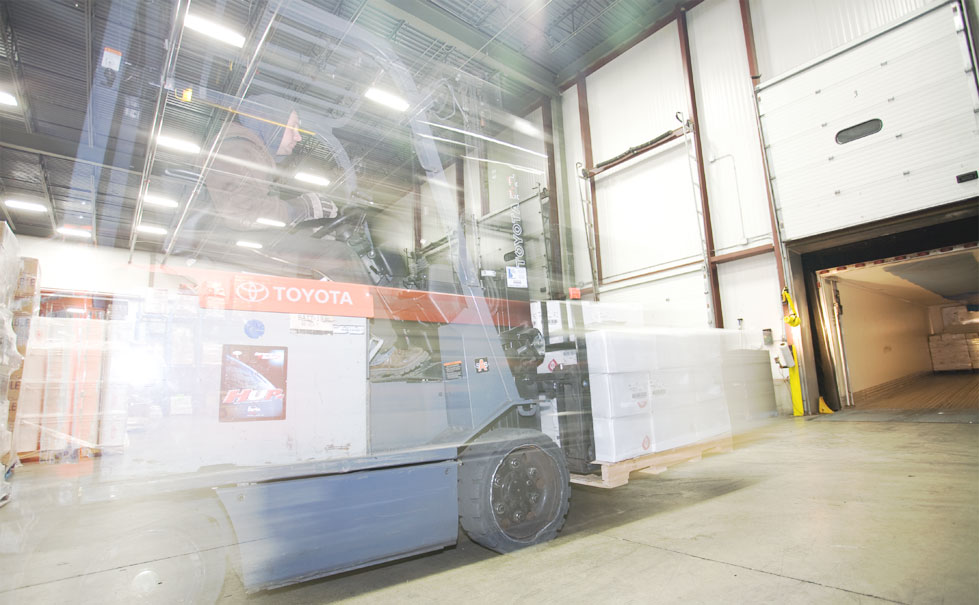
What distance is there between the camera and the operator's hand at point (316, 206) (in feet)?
8.64

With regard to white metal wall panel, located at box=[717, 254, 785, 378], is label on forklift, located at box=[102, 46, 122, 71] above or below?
above

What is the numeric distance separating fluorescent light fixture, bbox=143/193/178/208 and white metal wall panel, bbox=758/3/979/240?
8.09 m

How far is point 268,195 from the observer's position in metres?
2.57

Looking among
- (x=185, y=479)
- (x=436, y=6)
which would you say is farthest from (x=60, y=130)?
(x=436, y=6)

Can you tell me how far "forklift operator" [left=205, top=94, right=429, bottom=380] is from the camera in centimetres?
250

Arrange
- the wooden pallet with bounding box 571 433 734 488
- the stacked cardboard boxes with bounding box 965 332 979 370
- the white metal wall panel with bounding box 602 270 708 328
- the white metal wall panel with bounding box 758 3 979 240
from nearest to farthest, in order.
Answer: the wooden pallet with bounding box 571 433 734 488
the white metal wall panel with bounding box 758 3 979 240
the white metal wall panel with bounding box 602 270 708 328
the stacked cardboard boxes with bounding box 965 332 979 370

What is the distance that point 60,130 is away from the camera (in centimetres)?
228

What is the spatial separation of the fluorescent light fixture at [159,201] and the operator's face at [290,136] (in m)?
0.61

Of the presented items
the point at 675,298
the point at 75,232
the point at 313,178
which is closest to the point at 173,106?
the point at 313,178

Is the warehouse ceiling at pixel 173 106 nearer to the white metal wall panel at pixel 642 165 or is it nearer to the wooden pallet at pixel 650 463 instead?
the wooden pallet at pixel 650 463

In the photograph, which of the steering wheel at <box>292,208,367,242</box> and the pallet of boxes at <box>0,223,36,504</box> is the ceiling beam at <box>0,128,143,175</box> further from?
the pallet of boxes at <box>0,223,36,504</box>

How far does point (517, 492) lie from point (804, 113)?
300 inches

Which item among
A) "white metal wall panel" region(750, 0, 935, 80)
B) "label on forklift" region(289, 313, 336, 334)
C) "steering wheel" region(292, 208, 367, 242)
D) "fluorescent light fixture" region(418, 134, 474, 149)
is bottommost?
"label on forklift" region(289, 313, 336, 334)

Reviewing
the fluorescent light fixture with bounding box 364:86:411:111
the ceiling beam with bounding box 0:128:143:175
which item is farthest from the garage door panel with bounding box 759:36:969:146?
the ceiling beam with bounding box 0:128:143:175
